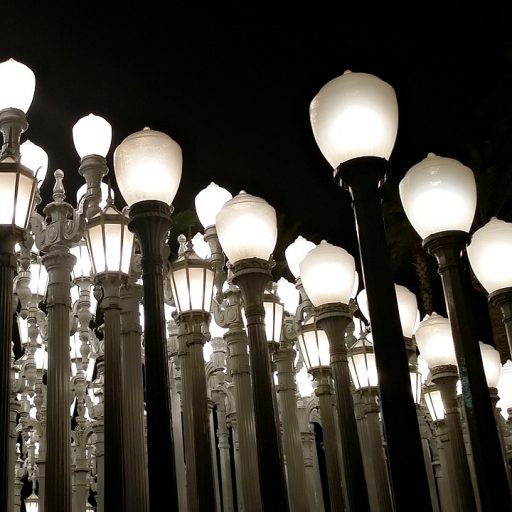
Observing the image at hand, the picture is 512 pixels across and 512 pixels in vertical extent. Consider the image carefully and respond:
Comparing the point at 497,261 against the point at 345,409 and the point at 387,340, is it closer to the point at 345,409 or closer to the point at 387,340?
the point at 345,409

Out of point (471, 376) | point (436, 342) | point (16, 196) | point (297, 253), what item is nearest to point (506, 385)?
point (436, 342)

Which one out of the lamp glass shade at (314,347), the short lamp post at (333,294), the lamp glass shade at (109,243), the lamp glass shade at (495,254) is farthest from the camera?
the lamp glass shade at (314,347)

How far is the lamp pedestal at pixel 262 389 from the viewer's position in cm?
578

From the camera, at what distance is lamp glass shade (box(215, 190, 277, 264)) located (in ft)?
22.7

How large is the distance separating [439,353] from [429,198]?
9.16 ft

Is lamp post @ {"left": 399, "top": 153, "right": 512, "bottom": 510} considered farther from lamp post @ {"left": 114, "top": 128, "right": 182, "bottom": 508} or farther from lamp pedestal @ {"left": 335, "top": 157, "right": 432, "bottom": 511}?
lamp post @ {"left": 114, "top": 128, "right": 182, "bottom": 508}

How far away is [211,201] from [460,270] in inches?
162

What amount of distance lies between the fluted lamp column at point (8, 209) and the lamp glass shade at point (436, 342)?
429 cm

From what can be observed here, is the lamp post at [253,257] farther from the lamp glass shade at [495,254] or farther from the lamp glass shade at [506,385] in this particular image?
the lamp glass shade at [506,385]

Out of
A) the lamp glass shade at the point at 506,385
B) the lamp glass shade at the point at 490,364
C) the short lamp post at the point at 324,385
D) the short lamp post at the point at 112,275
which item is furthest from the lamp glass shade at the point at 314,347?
the lamp glass shade at the point at 506,385

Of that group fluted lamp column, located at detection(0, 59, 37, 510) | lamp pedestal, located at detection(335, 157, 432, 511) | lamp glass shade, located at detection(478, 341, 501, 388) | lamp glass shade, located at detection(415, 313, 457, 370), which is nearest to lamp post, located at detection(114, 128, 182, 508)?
fluted lamp column, located at detection(0, 59, 37, 510)

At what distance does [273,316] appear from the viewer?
8.33 meters

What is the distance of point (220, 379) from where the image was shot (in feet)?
41.4

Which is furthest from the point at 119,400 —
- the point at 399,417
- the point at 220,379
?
the point at 220,379
